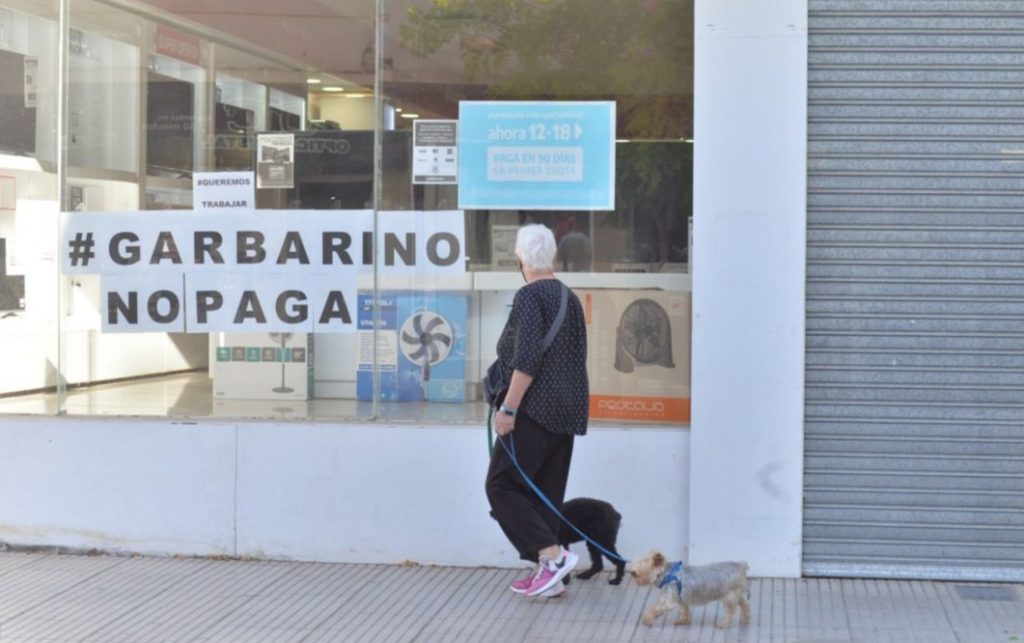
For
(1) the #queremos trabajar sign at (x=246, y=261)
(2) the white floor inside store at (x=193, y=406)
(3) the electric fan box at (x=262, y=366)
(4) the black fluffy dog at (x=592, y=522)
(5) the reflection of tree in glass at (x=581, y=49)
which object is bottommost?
(4) the black fluffy dog at (x=592, y=522)

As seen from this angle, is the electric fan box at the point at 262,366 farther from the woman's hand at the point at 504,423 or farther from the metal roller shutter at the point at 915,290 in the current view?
the metal roller shutter at the point at 915,290

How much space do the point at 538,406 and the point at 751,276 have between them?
137 cm

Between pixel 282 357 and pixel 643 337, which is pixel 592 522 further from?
pixel 282 357

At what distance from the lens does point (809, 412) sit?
6926 millimetres

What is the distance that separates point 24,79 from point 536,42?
312cm

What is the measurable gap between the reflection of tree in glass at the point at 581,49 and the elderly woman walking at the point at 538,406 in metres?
1.24

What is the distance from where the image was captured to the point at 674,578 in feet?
19.4

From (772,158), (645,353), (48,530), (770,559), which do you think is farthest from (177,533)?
(772,158)

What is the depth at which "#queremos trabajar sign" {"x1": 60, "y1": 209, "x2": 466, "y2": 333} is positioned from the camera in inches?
301

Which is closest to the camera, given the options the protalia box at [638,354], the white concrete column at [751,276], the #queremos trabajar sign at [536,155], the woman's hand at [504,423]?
the woman's hand at [504,423]

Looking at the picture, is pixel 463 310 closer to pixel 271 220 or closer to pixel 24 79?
pixel 271 220

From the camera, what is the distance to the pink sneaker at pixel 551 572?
6395 millimetres

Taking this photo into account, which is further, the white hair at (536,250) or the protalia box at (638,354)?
the protalia box at (638,354)

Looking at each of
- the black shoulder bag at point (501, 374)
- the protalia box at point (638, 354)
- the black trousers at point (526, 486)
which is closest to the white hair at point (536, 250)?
the black shoulder bag at point (501, 374)
